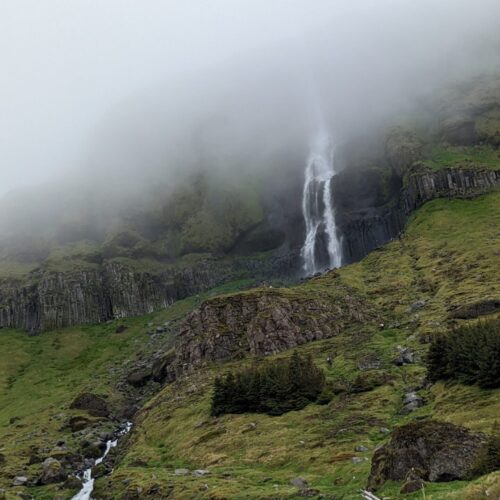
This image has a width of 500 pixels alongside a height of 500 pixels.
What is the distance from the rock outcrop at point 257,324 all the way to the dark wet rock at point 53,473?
1568 inches

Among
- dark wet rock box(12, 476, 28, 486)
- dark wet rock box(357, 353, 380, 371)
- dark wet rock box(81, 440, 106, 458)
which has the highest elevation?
dark wet rock box(357, 353, 380, 371)

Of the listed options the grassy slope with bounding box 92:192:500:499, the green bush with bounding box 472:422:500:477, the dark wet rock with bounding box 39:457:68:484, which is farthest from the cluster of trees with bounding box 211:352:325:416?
the green bush with bounding box 472:422:500:477

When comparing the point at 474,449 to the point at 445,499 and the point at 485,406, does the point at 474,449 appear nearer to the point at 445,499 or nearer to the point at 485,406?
the point at 445,499

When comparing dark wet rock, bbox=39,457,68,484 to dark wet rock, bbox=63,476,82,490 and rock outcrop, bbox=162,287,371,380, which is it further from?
rock outcrop, bbox=162,287,371,380

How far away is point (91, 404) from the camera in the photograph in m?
124

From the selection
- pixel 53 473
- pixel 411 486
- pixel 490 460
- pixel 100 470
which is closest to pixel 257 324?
pixel 100 470

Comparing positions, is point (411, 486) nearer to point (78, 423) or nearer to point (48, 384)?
point (78, 423)

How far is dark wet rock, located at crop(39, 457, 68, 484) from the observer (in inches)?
3054

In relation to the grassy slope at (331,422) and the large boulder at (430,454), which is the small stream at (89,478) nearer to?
the grassy slope at (331,422)

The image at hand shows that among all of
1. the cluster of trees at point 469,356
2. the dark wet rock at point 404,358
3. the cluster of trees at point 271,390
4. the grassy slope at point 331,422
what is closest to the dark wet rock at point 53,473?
the grassy slope at point 331,422

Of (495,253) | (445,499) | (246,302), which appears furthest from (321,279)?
(445,499)

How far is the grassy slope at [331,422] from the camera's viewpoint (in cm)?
4766

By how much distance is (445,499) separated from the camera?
25000 mm

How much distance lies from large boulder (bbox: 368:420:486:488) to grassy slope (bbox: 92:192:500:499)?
1.60 metres
